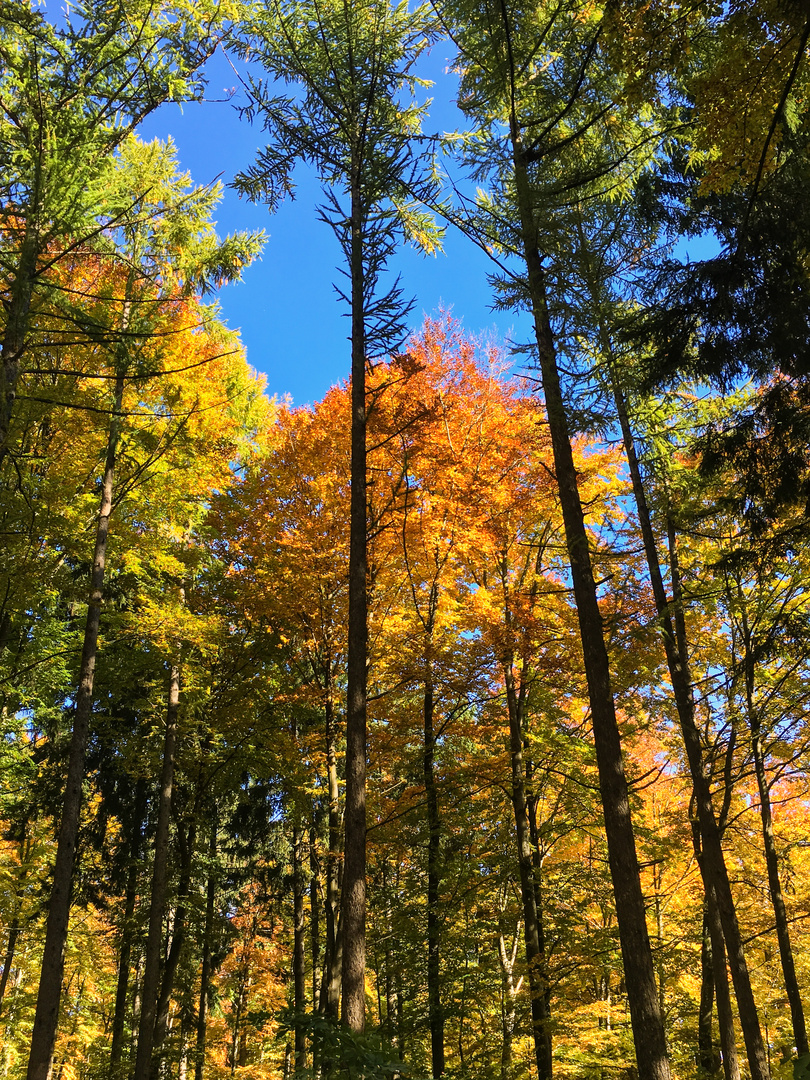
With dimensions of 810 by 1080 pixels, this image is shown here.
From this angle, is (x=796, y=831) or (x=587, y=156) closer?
(x=587, y=156)

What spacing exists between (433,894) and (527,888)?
4.80 ft

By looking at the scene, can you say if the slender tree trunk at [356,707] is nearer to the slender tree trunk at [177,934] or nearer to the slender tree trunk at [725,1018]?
the slender tree trunk at [725,1018]

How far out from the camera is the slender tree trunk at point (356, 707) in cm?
591

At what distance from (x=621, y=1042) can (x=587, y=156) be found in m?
14.4

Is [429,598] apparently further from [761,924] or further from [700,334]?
[761,924]

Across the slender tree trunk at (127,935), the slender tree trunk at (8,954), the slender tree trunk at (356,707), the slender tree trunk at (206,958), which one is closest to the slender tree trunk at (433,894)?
the slender tree trunk at (356,707)

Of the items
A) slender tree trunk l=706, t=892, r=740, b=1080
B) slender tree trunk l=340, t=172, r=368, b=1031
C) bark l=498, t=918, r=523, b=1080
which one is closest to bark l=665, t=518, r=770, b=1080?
slender tree trunk l=706, t=892, r=740, b=1080

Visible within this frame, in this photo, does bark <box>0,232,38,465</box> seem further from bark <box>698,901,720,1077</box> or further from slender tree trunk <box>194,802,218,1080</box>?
bark <box>698,901,720,1077</box>

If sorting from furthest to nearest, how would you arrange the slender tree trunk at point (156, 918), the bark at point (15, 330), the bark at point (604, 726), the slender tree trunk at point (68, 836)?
1. the slender tree trunk at point (156, 918)
2. the slender tree trunk at point (68, 836)
3. the bark at point (15, 330)
4. the bark at point (604, 726)

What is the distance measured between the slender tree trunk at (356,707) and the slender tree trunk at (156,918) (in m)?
5.21

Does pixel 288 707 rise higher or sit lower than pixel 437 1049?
higher

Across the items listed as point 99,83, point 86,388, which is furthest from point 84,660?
point 99,83

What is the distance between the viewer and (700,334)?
690cm

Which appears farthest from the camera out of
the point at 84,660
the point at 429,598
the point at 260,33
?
the point at 429,598
